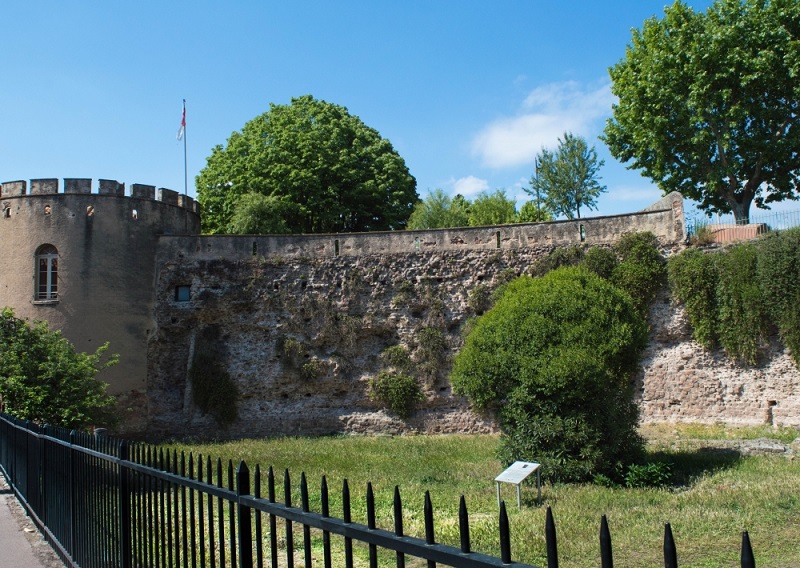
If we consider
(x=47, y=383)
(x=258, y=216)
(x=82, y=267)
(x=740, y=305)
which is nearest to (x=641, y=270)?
(x=740, y=305)

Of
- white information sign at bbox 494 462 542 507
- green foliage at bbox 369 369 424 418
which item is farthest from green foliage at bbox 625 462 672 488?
green foliage at bbox 369 369 424 418

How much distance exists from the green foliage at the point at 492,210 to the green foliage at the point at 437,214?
68 centimetres

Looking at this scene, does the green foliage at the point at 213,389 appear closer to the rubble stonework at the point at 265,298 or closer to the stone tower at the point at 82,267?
the rubble stonework at the point at 265,298

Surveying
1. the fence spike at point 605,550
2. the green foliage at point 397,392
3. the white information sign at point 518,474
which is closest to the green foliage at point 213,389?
the green foliage at point 397,392

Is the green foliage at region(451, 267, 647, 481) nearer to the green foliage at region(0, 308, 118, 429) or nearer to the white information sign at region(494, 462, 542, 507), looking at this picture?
the white information sign at region(494, 462, 542, 507)

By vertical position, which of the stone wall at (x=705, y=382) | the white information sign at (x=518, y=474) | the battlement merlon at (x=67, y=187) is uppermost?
the battlement merlon at (x=67, y=187)

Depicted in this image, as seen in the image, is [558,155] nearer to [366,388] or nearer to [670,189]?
[670,189]

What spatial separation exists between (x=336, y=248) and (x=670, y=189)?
1342 centimetres

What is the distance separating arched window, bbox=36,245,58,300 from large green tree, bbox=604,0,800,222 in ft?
67.5

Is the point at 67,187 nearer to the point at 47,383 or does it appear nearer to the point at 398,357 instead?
the point at 47,383

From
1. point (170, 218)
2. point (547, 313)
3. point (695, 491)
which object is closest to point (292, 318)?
point (170, 218)

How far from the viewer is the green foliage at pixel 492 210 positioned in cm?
3725

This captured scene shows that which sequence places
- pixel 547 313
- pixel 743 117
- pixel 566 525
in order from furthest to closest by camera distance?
pixel 743 117 → pixel 547 313 → pixel 566 525

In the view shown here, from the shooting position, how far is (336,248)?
2270 centimetres
